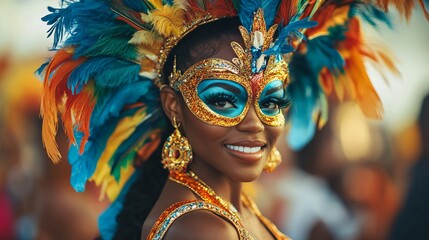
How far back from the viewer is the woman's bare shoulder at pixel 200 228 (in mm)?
2605

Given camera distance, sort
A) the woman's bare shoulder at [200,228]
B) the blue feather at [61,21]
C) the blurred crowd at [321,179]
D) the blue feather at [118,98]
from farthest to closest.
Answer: the blurred crowd at [321,179] → the blue feather at [118,98] → the blue feather at [61,21] → the woman's bare shoulder at [200,228]

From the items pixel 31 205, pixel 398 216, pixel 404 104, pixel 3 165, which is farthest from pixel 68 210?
pixel 404 104

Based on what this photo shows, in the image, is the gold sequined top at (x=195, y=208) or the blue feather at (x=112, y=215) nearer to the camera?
the gold sequined top at (x=195, y=208)

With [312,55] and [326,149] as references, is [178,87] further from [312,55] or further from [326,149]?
[326,149]

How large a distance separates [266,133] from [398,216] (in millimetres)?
3382

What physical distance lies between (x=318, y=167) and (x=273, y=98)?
10.8 feet

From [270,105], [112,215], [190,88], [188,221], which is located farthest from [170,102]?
→ [112,215]

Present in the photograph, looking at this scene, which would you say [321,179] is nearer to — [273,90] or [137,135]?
[137,135]

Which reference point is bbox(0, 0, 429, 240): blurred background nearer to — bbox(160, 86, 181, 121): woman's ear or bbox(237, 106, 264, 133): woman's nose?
bbox(160, 86, 181, 121): woman's ear

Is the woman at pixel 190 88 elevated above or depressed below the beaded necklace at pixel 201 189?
above

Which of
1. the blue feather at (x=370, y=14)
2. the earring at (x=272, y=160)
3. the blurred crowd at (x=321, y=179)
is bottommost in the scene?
the blurred crowd at (x=321, y=179)

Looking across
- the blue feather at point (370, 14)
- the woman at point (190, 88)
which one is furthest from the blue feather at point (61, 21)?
the blue feather at point (370, 14)

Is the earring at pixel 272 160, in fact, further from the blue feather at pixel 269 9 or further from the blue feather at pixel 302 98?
the blue feather at pixel 269 9

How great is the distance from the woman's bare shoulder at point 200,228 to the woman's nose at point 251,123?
32cm
